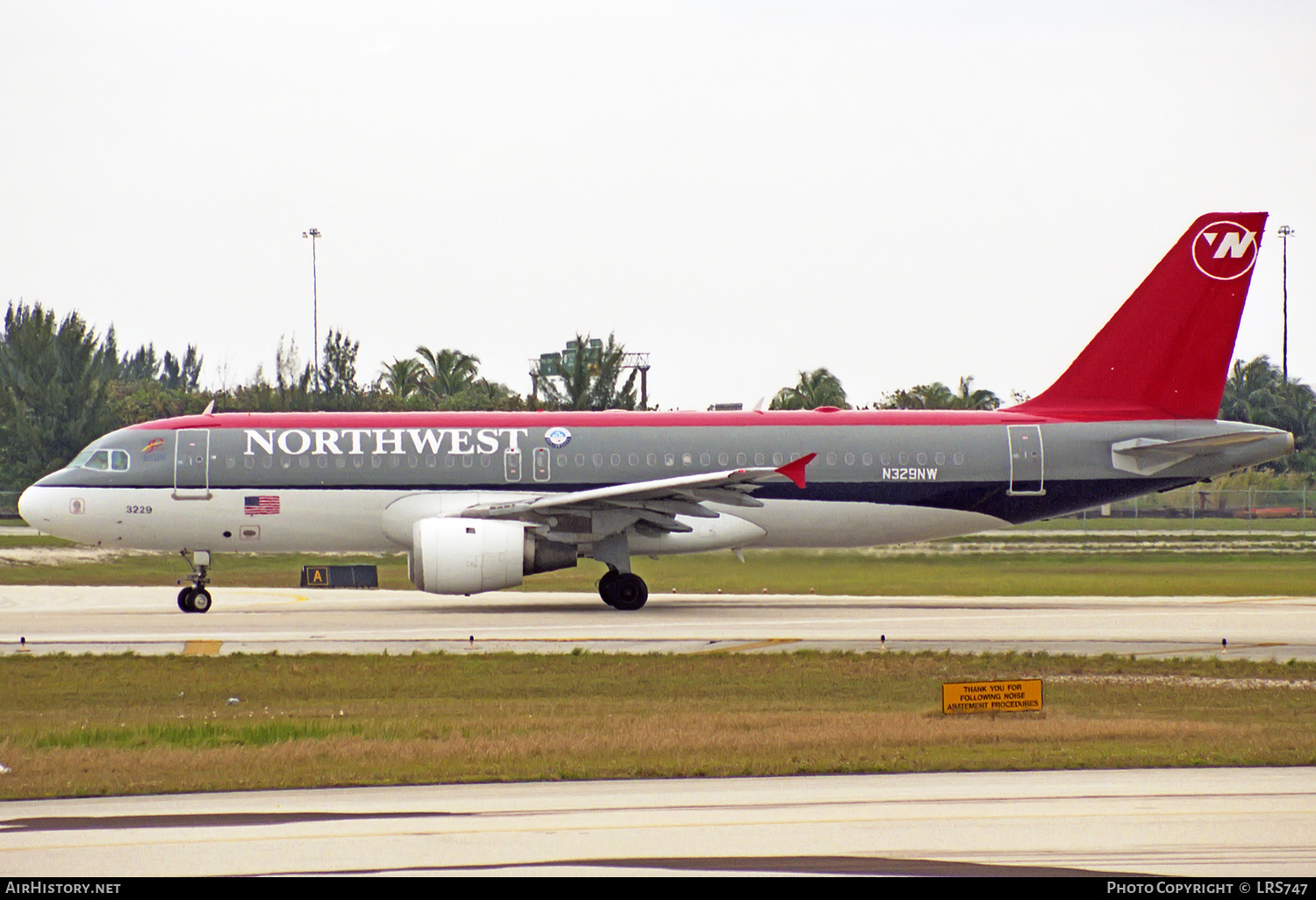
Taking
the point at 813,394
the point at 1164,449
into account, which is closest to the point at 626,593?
the point at 1164,449

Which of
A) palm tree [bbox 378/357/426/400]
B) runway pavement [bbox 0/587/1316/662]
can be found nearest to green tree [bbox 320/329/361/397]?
palm tree [bbox 378/357/426/400]

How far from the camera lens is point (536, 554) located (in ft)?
96.5

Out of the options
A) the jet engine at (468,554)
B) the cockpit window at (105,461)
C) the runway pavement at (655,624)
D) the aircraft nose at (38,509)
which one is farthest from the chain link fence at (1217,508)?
the aircraft nose at (38,509)

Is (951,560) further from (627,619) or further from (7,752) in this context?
(7,752)

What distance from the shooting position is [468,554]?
28438 millimetres

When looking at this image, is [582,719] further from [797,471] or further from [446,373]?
[446,373]

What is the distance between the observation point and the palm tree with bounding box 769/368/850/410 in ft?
230

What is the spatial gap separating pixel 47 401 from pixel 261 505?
130 ft

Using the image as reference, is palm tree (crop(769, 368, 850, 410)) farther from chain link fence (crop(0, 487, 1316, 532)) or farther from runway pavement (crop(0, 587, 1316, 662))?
runway pavement (crop(0, 587, 1316, 662))

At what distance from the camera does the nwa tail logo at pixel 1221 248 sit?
3253 centimetres

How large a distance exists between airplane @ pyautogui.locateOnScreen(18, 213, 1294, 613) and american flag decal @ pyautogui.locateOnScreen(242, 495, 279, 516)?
0.04m

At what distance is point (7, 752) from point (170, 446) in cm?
1753

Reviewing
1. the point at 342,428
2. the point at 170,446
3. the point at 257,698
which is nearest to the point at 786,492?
the point at 342,428

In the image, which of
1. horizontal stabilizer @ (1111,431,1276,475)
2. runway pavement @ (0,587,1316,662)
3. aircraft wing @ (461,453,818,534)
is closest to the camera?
runway pavement @ (0,587,1316,662)
